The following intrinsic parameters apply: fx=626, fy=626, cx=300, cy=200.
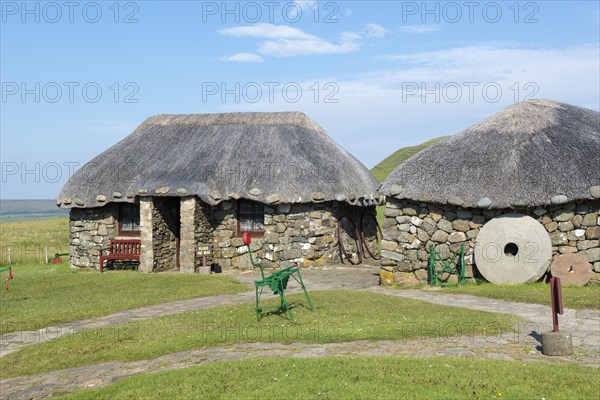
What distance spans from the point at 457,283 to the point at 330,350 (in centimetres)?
895

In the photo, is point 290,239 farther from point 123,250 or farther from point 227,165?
point 123,250

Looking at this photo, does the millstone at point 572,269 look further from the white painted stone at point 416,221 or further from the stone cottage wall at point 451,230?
the white painted stone at point 416,221

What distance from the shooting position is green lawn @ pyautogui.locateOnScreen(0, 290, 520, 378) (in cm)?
1087

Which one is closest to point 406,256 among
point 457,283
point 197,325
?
point 457,283

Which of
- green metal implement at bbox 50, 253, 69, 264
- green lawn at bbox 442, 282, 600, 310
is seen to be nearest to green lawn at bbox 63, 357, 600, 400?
green lawn at bbox 442, 282, 600, 310

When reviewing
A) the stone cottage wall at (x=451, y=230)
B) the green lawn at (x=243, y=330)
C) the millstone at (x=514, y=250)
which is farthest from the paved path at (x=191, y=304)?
the millstone at (x=514, y=250)

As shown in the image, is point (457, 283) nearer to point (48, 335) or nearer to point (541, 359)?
point (541, 359)

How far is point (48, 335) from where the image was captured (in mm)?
12805

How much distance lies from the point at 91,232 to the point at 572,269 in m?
18.2

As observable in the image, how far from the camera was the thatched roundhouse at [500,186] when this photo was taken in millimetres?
17391

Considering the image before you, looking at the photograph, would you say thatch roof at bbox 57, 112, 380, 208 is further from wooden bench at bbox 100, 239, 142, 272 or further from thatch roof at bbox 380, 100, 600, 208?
thatch roof at bbox 380, 100, 600, 208

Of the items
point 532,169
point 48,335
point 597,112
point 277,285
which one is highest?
point 597,112

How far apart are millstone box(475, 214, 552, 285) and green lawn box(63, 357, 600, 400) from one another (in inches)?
348

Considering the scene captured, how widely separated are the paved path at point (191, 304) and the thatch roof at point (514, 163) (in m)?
3.38
